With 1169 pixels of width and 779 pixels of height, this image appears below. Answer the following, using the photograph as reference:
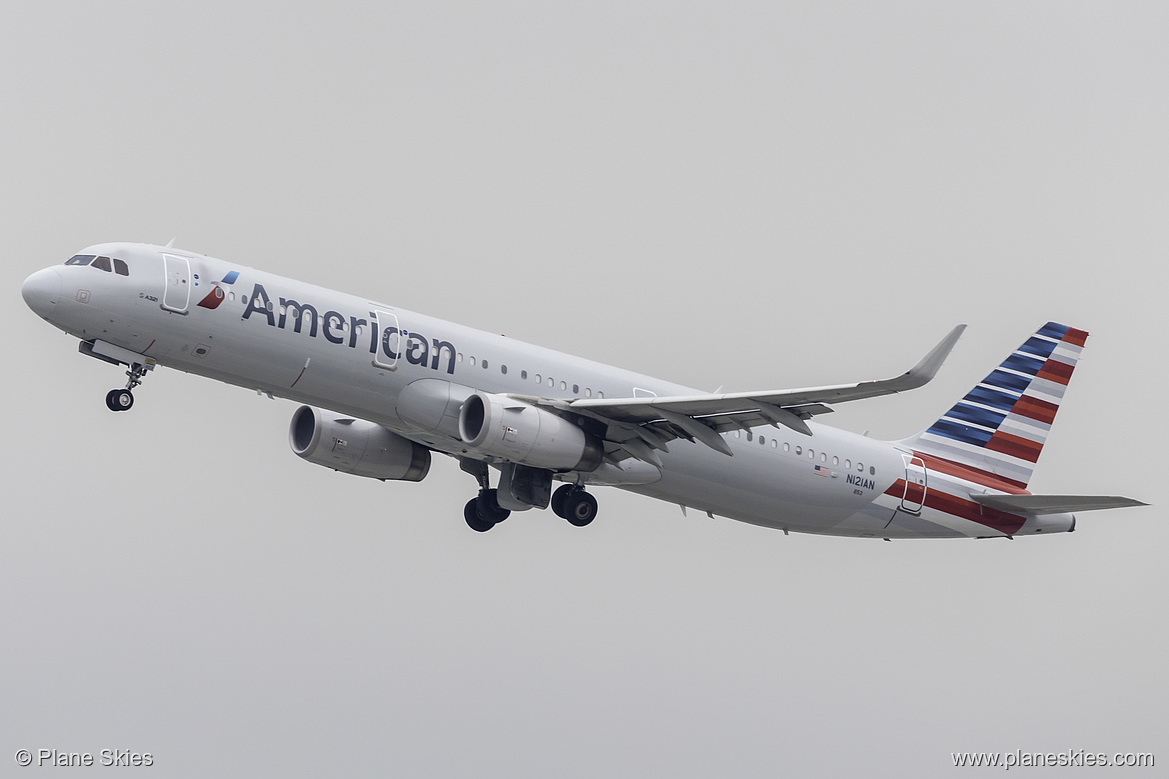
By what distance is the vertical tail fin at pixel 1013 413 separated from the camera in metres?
43.2

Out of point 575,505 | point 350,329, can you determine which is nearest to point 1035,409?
point 575,505

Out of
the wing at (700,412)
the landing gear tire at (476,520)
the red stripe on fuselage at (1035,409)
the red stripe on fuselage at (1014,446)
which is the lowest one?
the landing gear tire at (476,520)

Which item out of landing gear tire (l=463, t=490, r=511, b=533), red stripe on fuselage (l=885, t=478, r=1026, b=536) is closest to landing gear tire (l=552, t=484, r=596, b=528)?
landing gear tire (l=463, t=490, r=511, b=533)

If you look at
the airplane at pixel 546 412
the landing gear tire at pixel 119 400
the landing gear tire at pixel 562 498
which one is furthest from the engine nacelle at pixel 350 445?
the landing gear tire at pixel 119 400

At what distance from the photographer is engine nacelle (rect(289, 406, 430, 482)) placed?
131 ft

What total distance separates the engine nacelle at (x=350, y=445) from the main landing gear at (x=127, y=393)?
24.2 feet

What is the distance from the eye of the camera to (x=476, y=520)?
41.7 metres

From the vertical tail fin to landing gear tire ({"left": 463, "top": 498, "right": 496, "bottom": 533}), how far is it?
12.5 meters

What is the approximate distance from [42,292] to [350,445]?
10.5 metres

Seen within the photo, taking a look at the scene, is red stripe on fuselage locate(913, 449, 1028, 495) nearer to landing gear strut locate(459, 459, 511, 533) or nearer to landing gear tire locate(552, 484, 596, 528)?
landing gear tire locate(552, 484, 596, 528)

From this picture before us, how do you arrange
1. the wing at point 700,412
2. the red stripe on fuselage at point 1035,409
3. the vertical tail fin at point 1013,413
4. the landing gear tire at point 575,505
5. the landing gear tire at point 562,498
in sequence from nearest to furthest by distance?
the wing at point 700,412, the landing gear tire at point 575,505, the landing gear tire at point 562,498, the vertical tail fin at point 1013,413, the red stripe on fuselage at point 1035,409

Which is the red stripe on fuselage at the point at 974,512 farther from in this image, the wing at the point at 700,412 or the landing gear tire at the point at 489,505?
the landing gear tire at the point at 489,505

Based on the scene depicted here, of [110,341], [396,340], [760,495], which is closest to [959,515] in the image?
[760,495]

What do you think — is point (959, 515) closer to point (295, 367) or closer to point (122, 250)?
point (295, 367)
